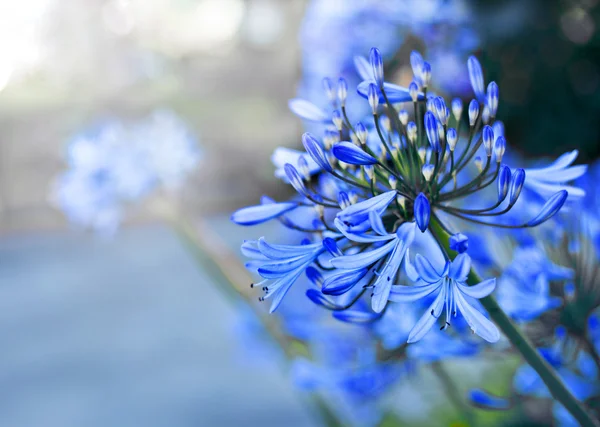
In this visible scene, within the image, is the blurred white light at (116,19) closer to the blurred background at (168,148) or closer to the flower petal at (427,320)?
the blurred background at (168,148)

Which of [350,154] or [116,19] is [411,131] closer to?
[350,154]

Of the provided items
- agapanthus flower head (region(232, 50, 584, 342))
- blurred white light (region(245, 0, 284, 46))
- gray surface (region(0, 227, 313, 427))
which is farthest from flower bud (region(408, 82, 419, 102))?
blurred white light (region(245, 0, 284, 46))

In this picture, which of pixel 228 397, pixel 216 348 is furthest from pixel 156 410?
pixel 216 348

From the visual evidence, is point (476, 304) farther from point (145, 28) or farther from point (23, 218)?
point (145, 28)

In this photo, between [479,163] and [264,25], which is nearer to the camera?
[479,163]

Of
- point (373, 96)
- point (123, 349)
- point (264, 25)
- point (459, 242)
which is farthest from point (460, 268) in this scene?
point (264, 25)

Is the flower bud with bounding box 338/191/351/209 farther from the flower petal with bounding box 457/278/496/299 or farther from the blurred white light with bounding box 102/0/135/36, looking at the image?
the blurred white light with bounding box 102/0/135/36
